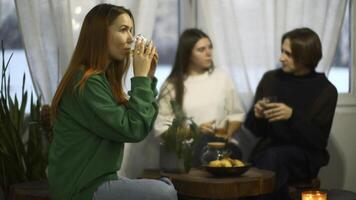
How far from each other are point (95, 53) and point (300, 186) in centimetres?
152

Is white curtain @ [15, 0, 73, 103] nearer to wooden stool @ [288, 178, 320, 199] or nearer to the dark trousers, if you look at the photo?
the dark trousers

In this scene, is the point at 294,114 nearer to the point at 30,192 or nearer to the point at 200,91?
the point at 200,91

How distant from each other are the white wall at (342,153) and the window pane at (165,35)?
1156mm

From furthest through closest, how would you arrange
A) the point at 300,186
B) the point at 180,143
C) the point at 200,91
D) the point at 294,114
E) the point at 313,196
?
the point at 200,91 → the point at 294,114 → the point at 300,186 → the point at 180,143 → the point at 313,196

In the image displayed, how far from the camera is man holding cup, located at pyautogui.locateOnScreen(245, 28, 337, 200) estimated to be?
3525mm

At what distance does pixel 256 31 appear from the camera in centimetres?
406

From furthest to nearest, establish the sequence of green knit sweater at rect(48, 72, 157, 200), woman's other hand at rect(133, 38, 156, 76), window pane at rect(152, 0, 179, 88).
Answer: window pane at rect(152, 0, 179, 88), woman's other hand at rect(133, 38, 156, 76), green knit sweater at rect(48, 72, 157, 200)

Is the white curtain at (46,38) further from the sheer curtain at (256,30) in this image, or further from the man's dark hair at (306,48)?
the man's dark hair at (306,48)

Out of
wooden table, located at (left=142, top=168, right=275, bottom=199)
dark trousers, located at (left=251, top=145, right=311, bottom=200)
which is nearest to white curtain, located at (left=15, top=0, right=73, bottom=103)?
wooden table, located at (left=142, top=168, right=275, bottom=199)

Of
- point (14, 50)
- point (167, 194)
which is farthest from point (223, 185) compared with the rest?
point (14, 50)

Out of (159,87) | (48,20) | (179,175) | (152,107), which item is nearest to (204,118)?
(159,87)

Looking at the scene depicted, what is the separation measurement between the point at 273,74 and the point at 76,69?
189 cm

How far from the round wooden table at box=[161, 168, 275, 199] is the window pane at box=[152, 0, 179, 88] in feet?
Result: 3.67

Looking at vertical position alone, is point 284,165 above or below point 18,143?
below
